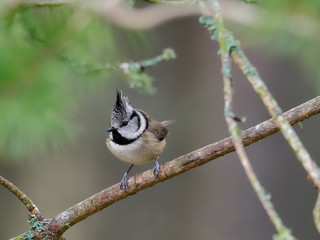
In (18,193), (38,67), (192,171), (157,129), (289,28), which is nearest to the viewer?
(289,28)

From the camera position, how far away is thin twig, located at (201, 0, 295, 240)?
105 cm

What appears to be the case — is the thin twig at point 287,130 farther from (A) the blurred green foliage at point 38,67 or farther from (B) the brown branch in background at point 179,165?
(B) the brown branch in background at point 179,165

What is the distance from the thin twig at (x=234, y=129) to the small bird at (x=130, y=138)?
1.80 m

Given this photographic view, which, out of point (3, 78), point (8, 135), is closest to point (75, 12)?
point (3, 78)

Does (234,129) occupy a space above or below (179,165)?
below

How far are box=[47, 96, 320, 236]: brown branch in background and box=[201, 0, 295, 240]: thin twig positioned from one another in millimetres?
814

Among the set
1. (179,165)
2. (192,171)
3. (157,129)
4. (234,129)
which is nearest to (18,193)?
(179,165)

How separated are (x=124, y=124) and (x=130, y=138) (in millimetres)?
87

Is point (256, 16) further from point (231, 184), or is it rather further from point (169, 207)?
point (169, 207)

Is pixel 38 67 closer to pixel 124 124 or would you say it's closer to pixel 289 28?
pixel 289 28

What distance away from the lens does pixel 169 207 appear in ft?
19.2

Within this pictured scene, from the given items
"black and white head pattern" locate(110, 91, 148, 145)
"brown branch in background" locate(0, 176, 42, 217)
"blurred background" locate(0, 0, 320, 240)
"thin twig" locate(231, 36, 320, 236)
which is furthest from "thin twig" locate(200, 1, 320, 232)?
"black and white head pattern" locate(110, 91, 148, 145)

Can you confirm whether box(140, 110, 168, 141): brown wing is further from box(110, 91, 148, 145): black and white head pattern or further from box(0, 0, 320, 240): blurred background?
box(0, 0, 320, 240): blurred background

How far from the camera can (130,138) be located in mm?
3303
